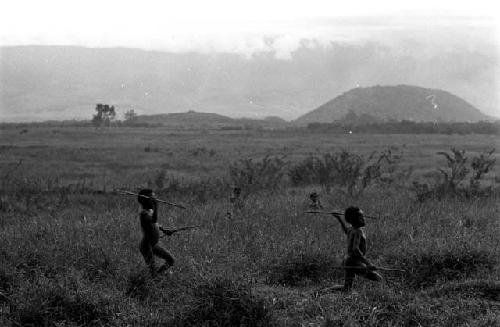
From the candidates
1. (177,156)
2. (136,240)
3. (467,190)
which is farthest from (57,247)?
(177,156)

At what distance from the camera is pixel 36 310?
600 cm

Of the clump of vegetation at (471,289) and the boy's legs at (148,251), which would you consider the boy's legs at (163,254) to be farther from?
the clump of vegetation at (471,289)

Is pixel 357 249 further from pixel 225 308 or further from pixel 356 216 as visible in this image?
pixel 225 308

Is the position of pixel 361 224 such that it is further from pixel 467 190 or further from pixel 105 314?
pixel 467 190

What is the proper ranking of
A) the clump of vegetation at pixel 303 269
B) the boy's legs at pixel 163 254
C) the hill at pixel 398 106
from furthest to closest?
the hill at pixel 398 106, the clump of vegetation at pixel 303 269, the boy's legs at pixel 163 254

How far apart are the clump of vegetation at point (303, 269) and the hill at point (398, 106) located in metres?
145

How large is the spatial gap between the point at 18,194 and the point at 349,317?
41.7 ft

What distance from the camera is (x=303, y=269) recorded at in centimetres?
756

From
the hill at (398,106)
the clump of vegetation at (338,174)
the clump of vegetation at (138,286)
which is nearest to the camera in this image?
the clump of vegetation at (138,286)

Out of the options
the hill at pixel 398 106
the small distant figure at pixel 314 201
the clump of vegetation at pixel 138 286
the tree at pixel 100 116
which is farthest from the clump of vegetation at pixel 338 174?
the hill at pixel 398 106

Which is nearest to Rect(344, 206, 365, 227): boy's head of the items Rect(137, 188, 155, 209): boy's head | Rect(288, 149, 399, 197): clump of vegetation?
Rect(137, 188, 155, 209): boy's head

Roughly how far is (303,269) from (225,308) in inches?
75.3

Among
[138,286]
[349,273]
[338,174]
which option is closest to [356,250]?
[349,273]

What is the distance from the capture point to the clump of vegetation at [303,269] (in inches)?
292
